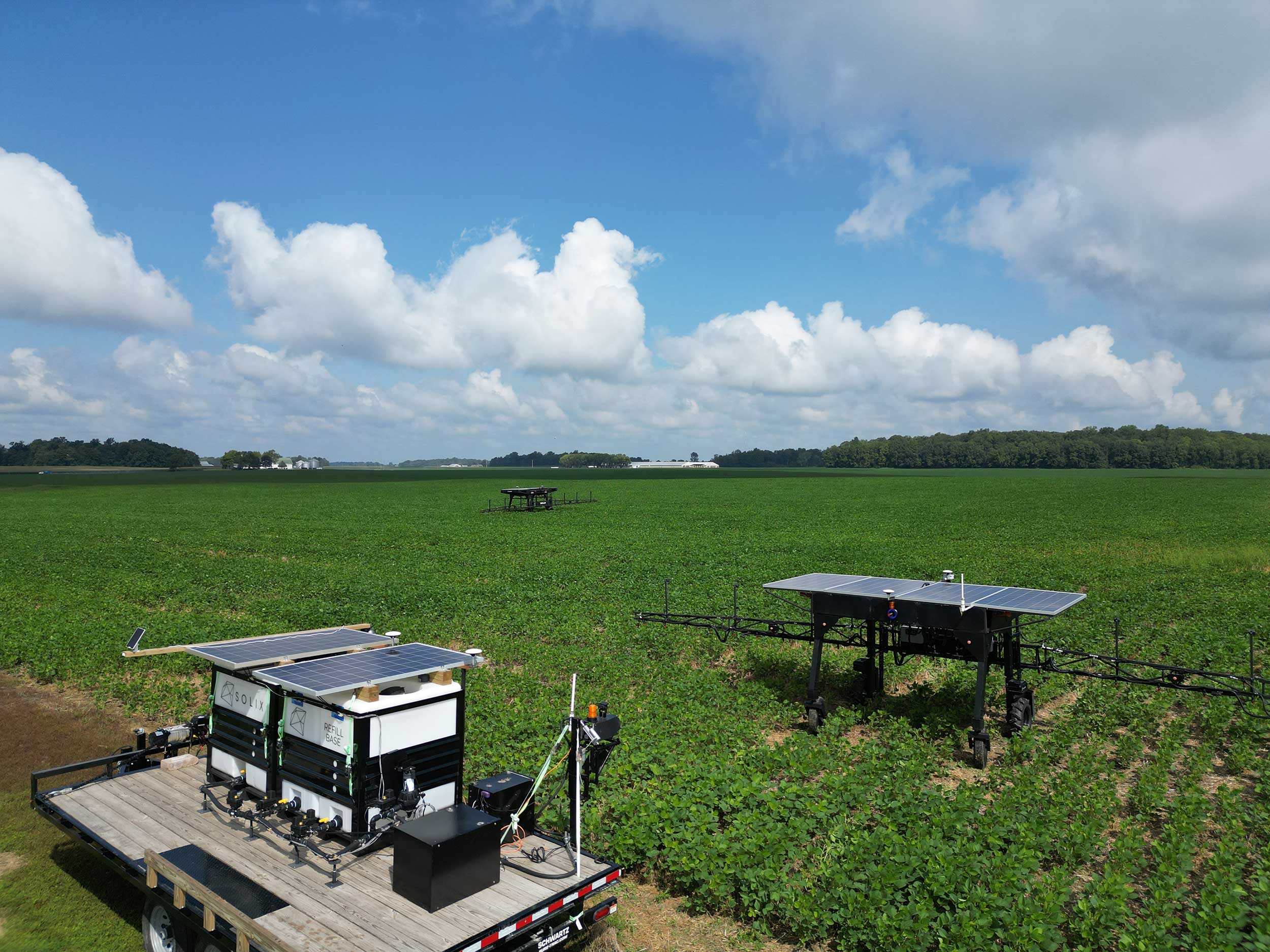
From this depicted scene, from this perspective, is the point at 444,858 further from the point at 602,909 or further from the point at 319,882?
the point at 602,909

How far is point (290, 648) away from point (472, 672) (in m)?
9.37

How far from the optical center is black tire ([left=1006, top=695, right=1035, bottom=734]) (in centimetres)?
1348

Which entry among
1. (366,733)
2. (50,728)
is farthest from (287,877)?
(50,728)

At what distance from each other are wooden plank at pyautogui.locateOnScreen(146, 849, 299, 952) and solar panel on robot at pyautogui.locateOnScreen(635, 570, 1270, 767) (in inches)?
394

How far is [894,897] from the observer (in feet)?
25.1

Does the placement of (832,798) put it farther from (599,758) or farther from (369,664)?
(369,664)

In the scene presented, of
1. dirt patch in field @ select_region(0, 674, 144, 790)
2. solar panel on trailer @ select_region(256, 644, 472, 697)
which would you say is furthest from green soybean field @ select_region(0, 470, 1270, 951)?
solar panel on trailer @ select_region(256, 644, 472, 697)

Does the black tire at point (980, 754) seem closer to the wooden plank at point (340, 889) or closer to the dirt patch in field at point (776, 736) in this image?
the dirt patch in field at point (776, 736)

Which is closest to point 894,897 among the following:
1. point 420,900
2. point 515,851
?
point 515,851

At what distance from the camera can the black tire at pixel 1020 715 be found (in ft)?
44.2

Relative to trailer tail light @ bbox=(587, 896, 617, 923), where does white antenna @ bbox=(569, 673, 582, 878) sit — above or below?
above

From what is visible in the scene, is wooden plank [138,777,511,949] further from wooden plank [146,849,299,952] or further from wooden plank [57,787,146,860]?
wooden plank [57,787,146,860]

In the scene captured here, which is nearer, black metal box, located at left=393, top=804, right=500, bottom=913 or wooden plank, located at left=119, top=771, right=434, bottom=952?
wooden plank, located at left=119, top=771, right=434, bottom=952

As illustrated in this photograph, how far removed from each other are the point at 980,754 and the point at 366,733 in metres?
9.89
